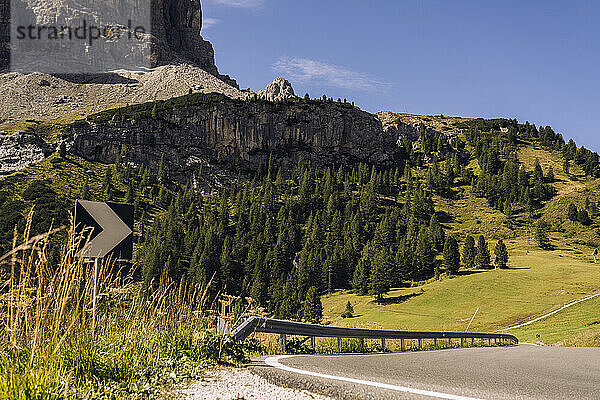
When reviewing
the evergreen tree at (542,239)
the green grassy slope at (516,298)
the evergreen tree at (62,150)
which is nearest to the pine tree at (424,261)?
the green grassy slope at (516,298)

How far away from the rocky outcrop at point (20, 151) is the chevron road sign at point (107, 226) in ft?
516

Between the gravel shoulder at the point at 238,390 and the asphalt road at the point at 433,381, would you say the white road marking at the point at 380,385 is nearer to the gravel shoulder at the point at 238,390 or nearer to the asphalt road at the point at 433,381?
the asphalt road at the point at 433,381

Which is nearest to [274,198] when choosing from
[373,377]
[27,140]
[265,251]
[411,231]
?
[265,251]

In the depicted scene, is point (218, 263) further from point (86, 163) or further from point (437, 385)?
point (437, 385)

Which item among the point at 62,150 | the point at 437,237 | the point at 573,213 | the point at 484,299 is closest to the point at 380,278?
the point at 484,299

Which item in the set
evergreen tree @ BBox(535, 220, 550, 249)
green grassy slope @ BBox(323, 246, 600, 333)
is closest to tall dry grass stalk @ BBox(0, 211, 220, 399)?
green grassy slope @ BBox(323, 246, 600, 333)

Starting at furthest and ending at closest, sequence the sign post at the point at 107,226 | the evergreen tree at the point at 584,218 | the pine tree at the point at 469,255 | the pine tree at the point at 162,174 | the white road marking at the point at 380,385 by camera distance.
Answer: the pine tree at the point at 162,174 < the evergreen tree at the point at 584,218 < the pine tree at the point at 469,255 < the sign post at the point at 107,226 < the white road marking at the point at 380,385

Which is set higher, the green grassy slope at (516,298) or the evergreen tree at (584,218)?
the evergreen tree at (584,218)

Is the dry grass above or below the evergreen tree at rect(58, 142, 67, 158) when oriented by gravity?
below

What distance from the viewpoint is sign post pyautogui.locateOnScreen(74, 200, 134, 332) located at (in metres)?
8.65

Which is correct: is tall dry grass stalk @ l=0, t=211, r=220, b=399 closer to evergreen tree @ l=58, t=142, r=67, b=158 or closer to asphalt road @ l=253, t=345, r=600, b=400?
asphalt road @ l=253, t=345, r=600, b=400

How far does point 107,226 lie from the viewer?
9.02m

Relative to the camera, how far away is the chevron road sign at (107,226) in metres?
8.66

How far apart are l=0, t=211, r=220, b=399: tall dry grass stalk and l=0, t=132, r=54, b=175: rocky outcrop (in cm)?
15932
